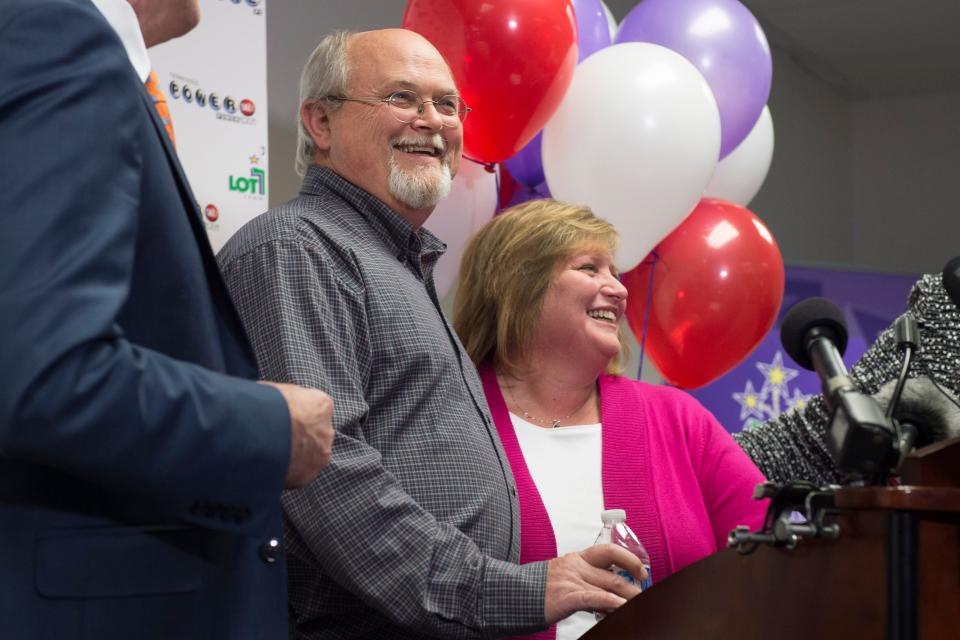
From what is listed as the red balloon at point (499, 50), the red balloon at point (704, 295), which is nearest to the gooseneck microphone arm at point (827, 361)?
the red balloon at point (499, 50)

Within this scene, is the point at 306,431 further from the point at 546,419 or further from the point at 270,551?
the point at 546,419

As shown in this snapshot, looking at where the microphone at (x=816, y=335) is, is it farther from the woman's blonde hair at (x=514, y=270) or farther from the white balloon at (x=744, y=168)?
the white balloon at (x=744, y=168)

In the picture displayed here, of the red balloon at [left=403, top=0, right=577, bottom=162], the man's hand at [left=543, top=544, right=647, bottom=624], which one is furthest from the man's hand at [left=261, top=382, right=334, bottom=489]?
the red balloon at [left=403, top=0, right=577, bottom=162]

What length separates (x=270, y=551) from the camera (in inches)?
46.2

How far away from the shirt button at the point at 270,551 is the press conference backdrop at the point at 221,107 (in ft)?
3.69

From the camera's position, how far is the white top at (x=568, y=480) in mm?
2064

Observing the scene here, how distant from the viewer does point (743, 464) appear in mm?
2213

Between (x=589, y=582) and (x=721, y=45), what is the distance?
6.19 feet

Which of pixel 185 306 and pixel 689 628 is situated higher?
pixel 185 306

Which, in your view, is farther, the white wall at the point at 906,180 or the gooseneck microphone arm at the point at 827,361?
the white wall at the point at 906,180

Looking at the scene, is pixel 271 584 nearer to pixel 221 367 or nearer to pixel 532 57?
pixel 221 367

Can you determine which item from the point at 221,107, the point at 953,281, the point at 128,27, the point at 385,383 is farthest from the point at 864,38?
the point at 128,27

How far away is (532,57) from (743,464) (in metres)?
0.95

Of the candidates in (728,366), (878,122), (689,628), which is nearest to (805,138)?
(878,122)
